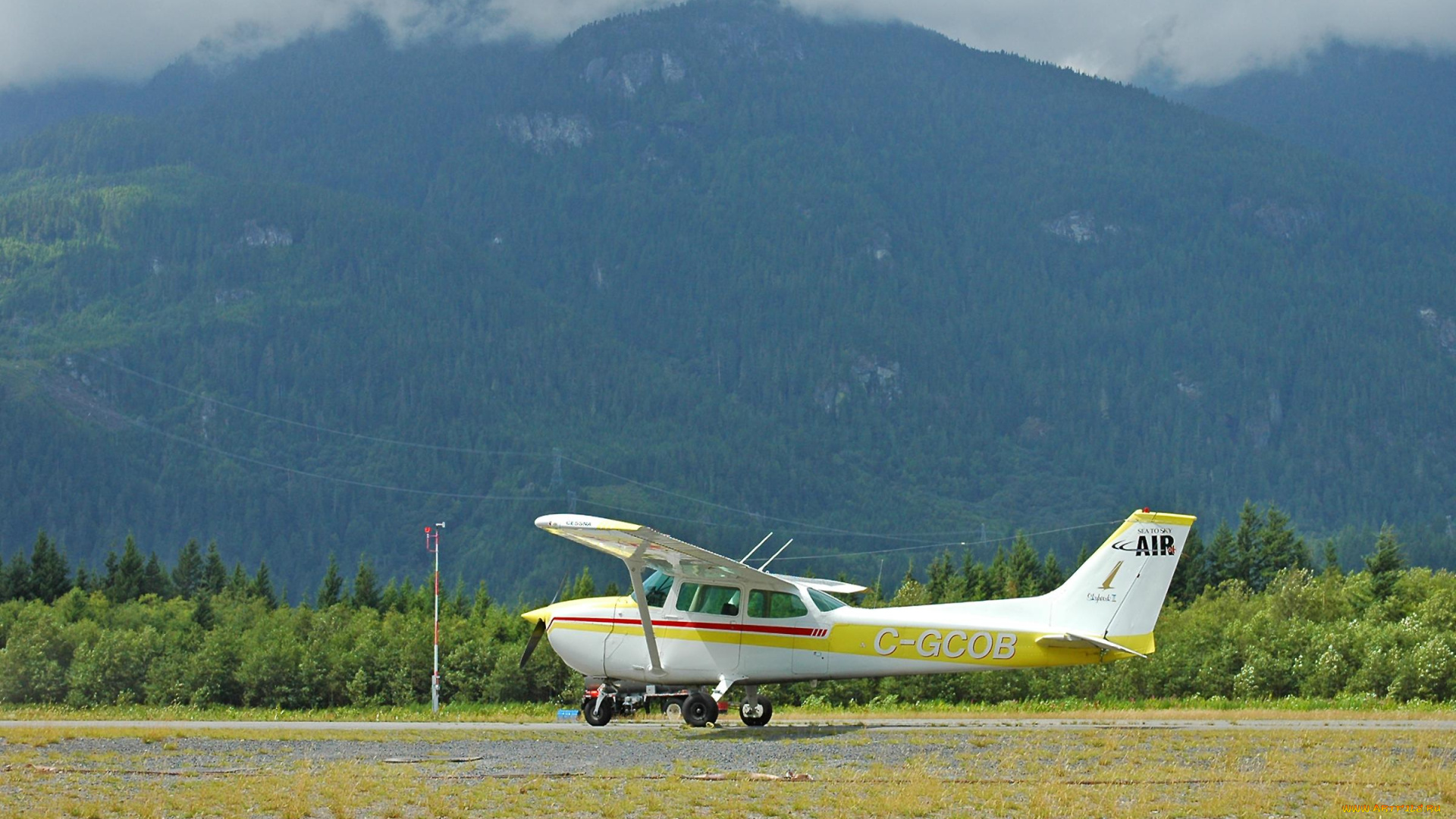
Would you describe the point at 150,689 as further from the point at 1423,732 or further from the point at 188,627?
the point at 1423,732

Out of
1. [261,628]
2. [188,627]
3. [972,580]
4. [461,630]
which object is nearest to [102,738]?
[461,630]

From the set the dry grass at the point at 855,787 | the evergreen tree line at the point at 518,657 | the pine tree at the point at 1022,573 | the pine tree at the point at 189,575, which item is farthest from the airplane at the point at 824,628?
the pine tree at the point at 189,575

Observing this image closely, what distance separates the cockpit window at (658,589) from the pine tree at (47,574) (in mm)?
82447

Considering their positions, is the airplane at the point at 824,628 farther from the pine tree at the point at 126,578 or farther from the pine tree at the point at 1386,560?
the pine tree at the point at 126,578

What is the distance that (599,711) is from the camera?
32.8 m

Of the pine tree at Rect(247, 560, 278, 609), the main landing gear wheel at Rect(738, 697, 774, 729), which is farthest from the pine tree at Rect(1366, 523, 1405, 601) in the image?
the pine tree at Rect(247, 560, 278, 609)

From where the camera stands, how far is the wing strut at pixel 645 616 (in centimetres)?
3095

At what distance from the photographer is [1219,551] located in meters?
116

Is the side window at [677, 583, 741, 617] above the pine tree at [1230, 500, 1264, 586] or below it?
below

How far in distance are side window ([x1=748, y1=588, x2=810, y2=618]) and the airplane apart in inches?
0.8

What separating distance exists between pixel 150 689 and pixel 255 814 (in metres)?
40.5

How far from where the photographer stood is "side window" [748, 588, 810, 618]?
104 feet

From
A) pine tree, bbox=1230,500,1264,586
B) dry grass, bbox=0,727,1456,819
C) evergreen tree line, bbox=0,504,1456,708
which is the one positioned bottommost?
dry grass, bbox=0,727,1456,819

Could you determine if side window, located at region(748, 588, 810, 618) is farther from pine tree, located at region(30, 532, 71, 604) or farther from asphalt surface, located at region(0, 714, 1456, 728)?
pine tree, located at region(30, 532, 71, 604)
